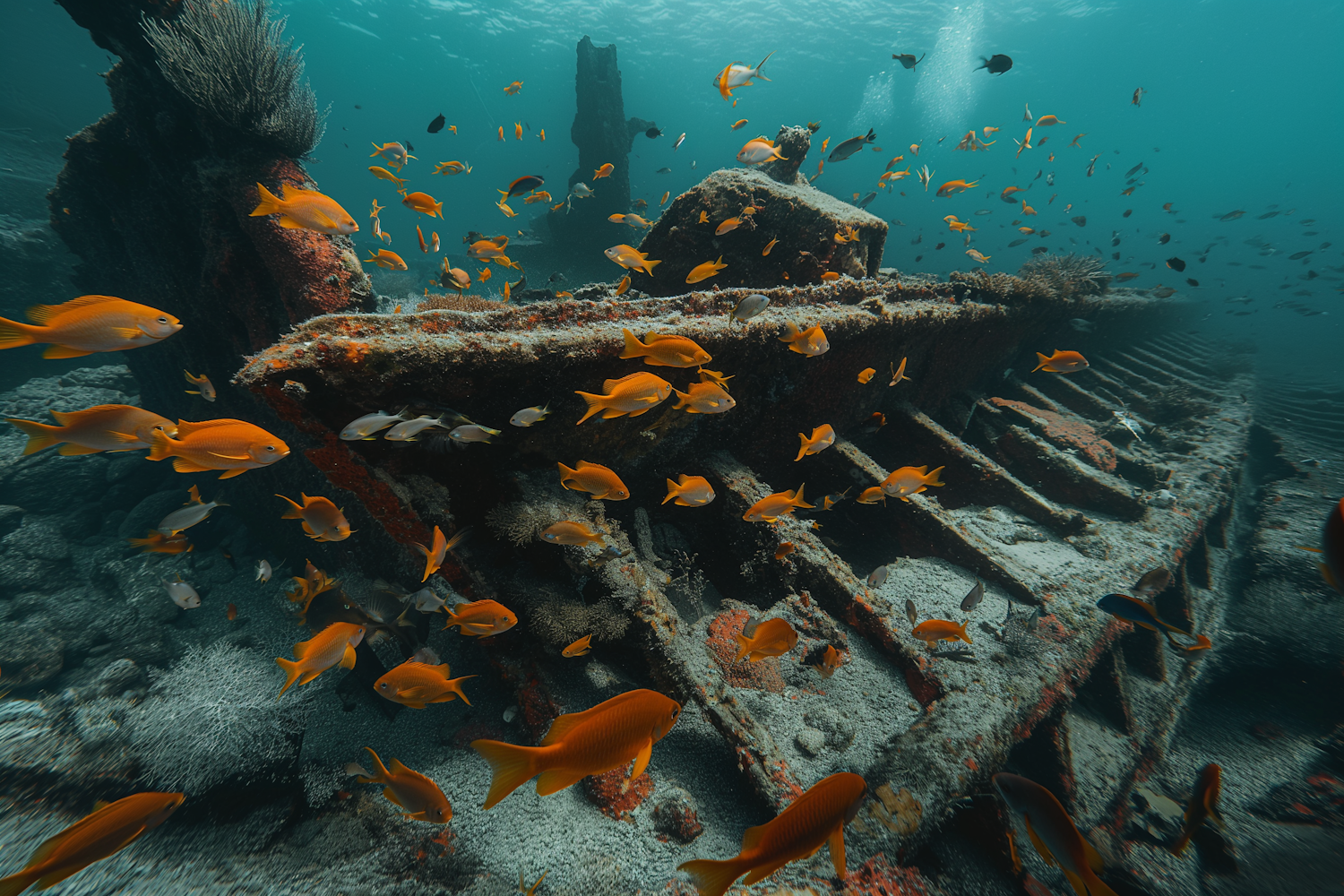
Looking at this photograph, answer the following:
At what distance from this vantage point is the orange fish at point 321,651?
2439 mm

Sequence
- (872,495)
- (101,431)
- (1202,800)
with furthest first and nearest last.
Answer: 1. (872,495)
2. (101,431)
3. (1202,800)

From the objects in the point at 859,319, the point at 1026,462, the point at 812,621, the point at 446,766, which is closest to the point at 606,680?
the point at 446,766

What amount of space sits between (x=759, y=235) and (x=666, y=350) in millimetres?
4143

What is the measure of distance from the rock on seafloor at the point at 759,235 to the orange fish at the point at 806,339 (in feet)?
8.91

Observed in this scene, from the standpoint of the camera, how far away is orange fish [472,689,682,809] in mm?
1523

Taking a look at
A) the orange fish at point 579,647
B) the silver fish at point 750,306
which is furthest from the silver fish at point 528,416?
the silver fish at point 750,306

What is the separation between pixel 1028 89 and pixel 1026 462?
415 feet

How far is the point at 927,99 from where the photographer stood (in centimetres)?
10138

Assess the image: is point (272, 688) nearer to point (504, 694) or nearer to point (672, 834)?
point (504, 694)

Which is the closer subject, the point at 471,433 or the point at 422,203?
the point at 471,433

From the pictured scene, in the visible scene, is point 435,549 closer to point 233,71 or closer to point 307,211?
point 307,211

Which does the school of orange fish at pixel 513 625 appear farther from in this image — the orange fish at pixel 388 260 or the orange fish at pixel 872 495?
the orange fish at pixel 388 260

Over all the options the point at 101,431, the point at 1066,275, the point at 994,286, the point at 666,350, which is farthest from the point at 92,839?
the point at 1066,275

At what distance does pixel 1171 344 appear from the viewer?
15.3 metres
